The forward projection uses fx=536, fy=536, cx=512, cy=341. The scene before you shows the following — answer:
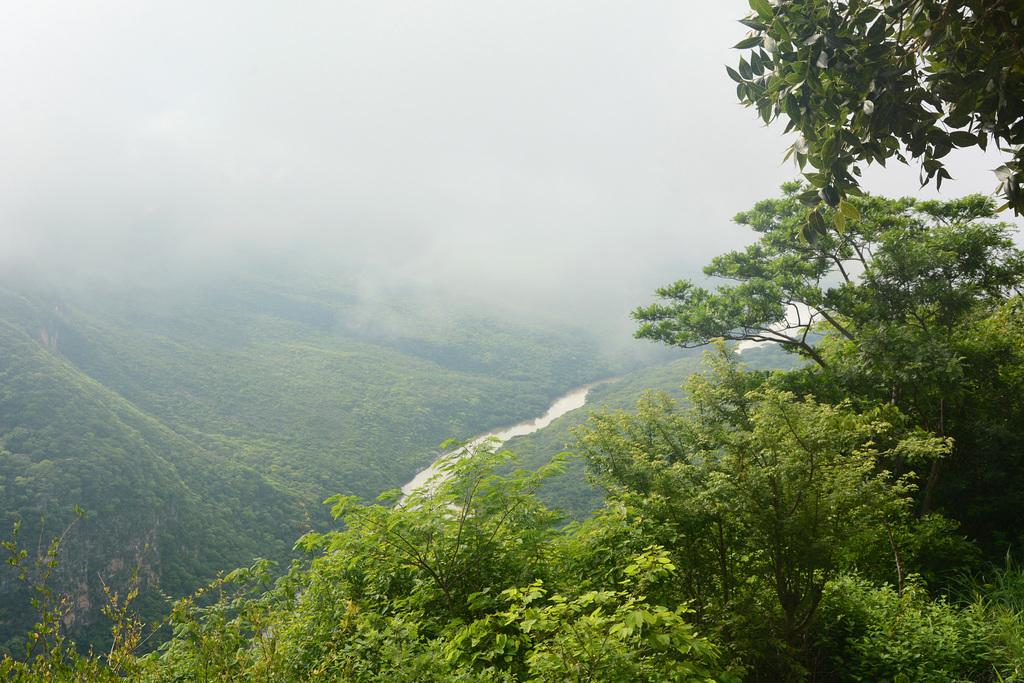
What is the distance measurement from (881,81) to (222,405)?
8104cm


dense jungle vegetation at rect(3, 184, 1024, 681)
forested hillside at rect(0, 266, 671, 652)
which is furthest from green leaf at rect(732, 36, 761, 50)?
forested hillside at rect(0, 266, 671, 652)

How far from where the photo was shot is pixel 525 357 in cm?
8938

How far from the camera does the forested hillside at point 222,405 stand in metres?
43.5

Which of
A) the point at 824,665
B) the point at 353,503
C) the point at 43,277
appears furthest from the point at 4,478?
the point at 43,277

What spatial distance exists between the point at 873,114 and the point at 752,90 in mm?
638

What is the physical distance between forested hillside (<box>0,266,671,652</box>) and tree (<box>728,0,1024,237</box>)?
70.8 feet

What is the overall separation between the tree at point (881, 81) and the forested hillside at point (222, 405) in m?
21.6

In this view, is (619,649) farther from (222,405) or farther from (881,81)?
(222,405)

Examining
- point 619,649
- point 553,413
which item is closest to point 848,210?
point 619,649

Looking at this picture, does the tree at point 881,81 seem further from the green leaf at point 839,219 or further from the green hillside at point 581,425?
the green hillside at point 581,425

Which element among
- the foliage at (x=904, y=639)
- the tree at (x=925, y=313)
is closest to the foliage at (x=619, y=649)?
the foliage at (x=904, y=639)

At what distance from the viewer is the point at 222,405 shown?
72.1m

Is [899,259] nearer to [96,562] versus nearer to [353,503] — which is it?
[353,503]

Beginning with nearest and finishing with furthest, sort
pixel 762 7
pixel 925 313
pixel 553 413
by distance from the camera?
pixel 762 7 → pixel 925 313 → pixel 553 413
